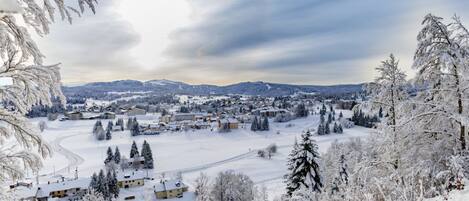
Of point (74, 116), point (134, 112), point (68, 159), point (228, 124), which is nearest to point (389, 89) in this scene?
point (68, 159)

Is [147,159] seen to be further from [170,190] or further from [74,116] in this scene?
[74,116]

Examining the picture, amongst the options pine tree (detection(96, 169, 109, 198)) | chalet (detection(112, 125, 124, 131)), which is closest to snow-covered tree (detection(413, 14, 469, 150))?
pine tree (detection(96, 169, 109, 198))

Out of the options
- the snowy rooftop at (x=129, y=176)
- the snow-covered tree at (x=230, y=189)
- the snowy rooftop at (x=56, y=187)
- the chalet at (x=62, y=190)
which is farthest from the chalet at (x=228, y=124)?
the snow-covered tree at (x=230, y=189)

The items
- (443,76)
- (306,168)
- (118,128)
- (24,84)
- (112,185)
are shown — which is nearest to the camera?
(24,84)

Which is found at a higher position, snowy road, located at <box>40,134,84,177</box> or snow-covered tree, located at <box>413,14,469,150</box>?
snow-covered tree, located at <box>413,14,469,150</box>

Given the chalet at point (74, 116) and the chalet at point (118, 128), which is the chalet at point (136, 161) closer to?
the chalet at point (118, 128)

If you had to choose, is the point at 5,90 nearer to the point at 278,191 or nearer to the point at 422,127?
the point at 422,127

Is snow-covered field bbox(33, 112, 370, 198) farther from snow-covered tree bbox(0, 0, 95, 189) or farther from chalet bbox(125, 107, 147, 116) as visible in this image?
chalet bbox(125, 107, 147, 116)
